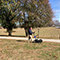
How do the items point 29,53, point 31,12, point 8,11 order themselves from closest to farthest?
point 29,53 < point 31,12 < point 8,11

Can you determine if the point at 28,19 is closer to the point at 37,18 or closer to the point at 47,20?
the point at 37,18

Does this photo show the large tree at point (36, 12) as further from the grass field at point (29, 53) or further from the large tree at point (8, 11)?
the grass field at point (29, 53)

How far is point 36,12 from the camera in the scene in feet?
48.3

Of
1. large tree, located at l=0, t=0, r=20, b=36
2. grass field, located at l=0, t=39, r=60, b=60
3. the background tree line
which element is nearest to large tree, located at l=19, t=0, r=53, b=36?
the background tree line

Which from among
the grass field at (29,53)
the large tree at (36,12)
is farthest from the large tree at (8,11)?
the grass field at (29,53)

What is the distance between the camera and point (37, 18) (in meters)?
14.5

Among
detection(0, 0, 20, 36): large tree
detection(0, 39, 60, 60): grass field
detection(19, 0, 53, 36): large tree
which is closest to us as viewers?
detection(0, 39, 60, 60): grass field

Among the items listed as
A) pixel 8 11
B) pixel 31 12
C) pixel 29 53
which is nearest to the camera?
pixel 29 53

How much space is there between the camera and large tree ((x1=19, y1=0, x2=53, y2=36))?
14.5 meters

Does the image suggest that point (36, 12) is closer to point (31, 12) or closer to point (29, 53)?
point (31, 12)

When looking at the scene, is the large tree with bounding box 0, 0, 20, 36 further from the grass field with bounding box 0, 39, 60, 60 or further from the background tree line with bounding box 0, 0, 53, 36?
the grass field with bounding box 0, 39, 60, 60

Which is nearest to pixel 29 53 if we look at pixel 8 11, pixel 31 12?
pixel 31 12

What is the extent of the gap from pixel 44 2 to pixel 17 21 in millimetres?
5338

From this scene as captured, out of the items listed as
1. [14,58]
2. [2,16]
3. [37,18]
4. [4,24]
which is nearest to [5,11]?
[2,16]
